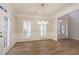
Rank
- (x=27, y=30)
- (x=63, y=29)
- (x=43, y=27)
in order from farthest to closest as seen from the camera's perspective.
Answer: (x=63, y=29), (x=27, y=30), (x=43, y=27)

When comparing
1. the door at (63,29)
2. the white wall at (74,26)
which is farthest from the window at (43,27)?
the white wall at (74,26)

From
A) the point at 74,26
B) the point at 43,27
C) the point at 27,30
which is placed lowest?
the point at 27,30

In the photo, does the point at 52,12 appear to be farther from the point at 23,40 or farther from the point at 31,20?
the point at 23,40

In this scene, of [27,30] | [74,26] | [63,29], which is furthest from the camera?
[63,29]

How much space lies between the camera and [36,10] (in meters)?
4.63

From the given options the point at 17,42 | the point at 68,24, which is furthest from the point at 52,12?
the point at 68,24

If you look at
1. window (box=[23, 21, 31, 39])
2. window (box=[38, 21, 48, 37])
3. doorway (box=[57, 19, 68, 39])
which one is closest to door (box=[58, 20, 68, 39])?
doorway (box=[57, 19, 68, 39])

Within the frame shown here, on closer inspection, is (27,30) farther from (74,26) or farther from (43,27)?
(74,26)

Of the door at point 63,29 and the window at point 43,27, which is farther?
the door at point 63,29

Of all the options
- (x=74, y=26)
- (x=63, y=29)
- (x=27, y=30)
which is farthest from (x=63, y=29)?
(x=27, y=30)

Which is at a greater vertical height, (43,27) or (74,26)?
(74,26)

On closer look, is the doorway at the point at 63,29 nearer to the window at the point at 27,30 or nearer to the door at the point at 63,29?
the door at the point at 63,29

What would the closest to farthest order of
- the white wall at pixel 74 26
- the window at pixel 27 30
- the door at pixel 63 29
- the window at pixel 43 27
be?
the window at pixel 43 27 < the window at pixel 27 30 < the white wall at pixel 74 26 < the door at pixel 63 29

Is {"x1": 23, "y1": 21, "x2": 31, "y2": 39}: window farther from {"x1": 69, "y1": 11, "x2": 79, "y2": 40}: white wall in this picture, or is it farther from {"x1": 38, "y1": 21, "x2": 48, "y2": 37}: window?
{"x1": 69, "y1": 11, "x2": 79, "y2": 40}: white wall
